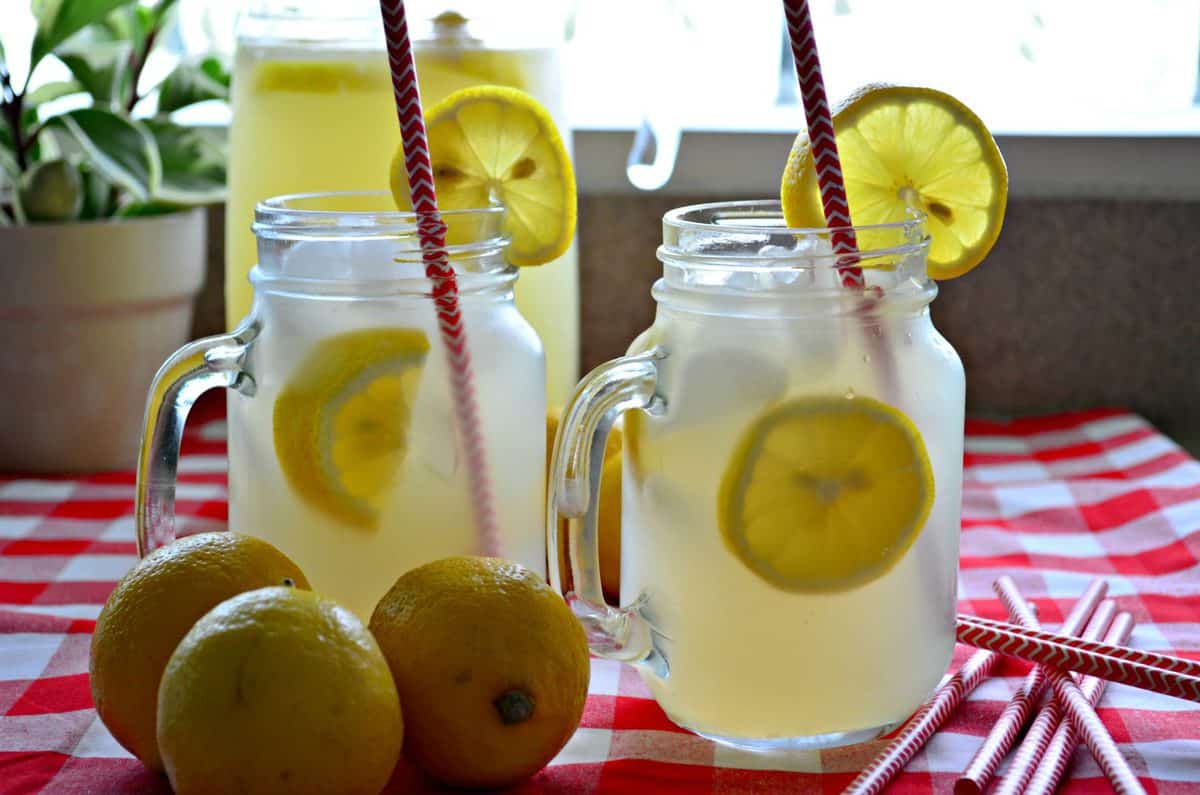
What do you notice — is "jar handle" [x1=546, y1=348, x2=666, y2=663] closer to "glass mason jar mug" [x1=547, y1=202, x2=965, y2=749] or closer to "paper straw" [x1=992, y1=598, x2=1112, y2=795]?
"glass mason jar mug" [x1=547, y1=202, x2=965, y2=749]

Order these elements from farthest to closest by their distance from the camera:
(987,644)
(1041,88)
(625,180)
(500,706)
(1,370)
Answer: (1041,88)
(625,180)
(1,370)
(987,644)
(500,706)

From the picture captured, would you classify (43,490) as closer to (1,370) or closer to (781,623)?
(1,370)

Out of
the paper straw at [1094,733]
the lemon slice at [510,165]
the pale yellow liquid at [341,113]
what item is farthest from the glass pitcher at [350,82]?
the paper straw at [1094,733]

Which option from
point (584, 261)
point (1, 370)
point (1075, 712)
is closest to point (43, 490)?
point (1, 370)

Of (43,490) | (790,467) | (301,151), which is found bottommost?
(43,490)

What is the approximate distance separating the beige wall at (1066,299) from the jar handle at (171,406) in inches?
24.3

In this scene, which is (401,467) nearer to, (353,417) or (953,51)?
(353,417)

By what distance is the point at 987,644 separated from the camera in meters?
0.64

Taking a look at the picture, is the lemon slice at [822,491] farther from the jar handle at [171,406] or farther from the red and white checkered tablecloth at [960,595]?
the jar handle at [171,406]

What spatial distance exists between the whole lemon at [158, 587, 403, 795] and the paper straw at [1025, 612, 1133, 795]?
0.24 metres

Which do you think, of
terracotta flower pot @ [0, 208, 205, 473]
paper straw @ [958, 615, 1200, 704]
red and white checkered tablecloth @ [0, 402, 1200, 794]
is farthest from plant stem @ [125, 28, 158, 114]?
paper straw @ [958, 615, 1200, 704]

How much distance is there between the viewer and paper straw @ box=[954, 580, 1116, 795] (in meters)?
0.52

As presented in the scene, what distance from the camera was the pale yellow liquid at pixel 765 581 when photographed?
0.54 metres

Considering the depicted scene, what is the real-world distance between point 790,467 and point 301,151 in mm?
390
